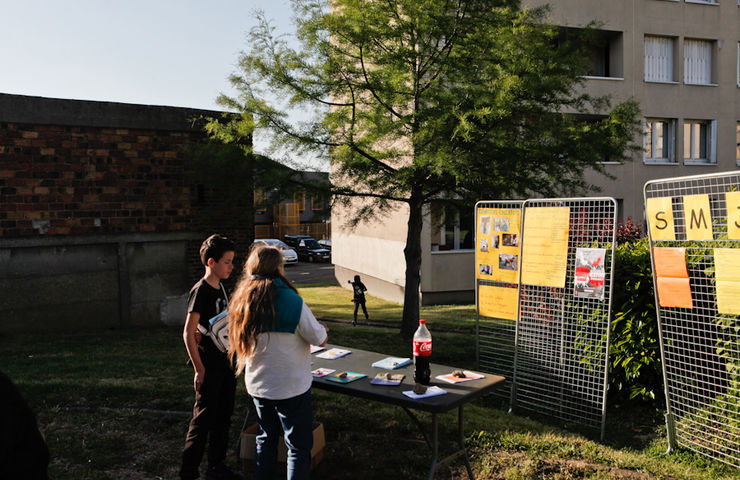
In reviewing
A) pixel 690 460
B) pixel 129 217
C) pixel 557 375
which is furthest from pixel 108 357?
pixel 690 460

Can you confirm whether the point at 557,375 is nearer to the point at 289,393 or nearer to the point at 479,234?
the point at 479,234

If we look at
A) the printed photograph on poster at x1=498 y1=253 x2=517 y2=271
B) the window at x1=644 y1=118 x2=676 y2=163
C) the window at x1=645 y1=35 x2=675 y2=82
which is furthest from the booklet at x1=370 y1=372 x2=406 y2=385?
the window at x1=645 y1=35 x2=675 y2=82

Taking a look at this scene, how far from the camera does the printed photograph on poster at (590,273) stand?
5328mm

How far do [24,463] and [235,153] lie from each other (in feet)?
26.5

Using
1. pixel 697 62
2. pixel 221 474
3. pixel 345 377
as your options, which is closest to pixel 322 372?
pixel 345 377

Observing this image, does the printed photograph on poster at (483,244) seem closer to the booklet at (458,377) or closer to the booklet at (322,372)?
the booklet at (458,377)

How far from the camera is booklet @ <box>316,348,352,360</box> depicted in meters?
4.98

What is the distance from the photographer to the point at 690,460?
4738mm

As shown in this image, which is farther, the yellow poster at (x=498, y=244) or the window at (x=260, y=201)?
the window at (x=260, y=201)

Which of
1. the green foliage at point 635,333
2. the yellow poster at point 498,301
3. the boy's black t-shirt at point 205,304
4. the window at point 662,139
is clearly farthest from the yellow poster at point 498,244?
the window at point 662,139

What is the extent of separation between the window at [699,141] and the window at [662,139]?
0.60 metres

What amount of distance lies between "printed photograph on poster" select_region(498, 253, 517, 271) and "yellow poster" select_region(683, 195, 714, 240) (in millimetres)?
2021

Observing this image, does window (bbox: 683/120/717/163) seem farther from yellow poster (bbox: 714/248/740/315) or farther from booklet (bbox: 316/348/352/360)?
booklet (bbox: 316/348/352/360)

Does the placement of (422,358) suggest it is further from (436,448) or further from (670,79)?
(670,79)
